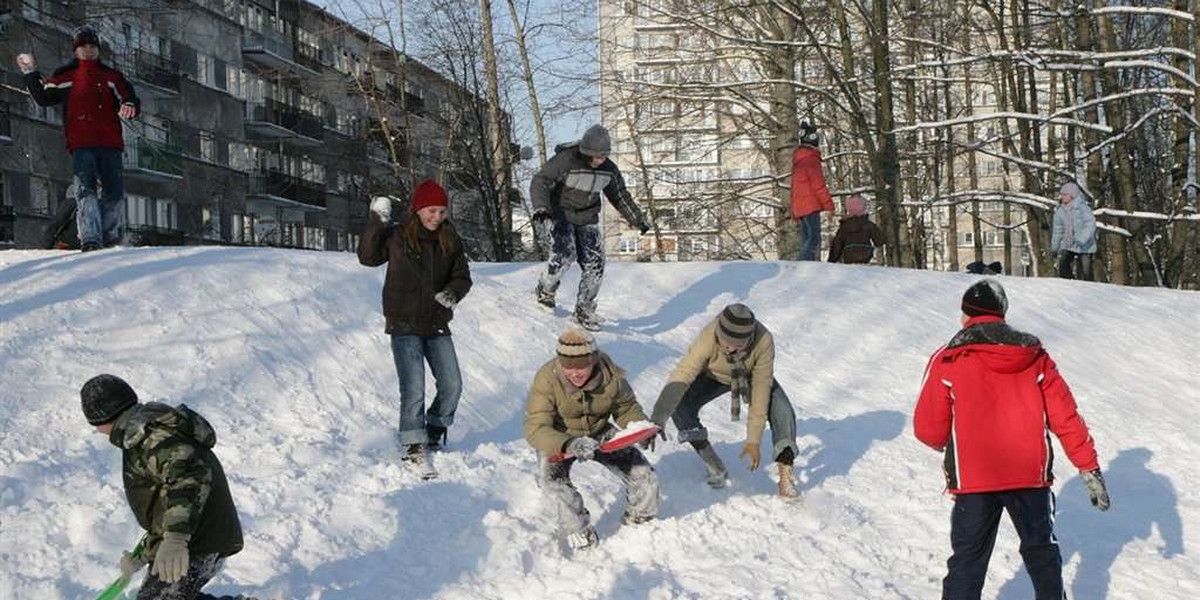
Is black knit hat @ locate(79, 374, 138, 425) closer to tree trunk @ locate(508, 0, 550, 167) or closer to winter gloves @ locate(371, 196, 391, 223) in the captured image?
winter gloves @ locate(371, 196, 391, 223)

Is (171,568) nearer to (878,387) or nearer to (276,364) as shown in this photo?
(276,364)

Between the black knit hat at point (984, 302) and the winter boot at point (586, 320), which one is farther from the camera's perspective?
the winter boot at point (586, 320)

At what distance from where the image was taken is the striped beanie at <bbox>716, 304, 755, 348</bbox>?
6664 millimetres

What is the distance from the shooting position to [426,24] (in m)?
25.8

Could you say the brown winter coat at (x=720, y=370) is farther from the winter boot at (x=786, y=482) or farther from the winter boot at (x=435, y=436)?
the winter boot at (x=435, y=436)

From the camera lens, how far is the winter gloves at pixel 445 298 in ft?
23.0

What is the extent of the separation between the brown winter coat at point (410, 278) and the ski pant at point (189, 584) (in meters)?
2.54

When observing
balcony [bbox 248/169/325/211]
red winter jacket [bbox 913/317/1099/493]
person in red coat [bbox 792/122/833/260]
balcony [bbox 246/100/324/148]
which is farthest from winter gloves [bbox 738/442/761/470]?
balcony [bbox 246/100/324/148]

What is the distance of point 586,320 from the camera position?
35.4 feet

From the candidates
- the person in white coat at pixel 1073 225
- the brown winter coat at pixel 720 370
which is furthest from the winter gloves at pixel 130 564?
the person in white coat at pixel 1073 225

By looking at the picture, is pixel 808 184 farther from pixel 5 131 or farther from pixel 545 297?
pixel 5 131

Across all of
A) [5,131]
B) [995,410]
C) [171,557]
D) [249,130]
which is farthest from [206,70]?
[995,410]

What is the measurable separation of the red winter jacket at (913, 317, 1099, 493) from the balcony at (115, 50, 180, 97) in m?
36.0

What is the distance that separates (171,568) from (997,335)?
11.5ft
